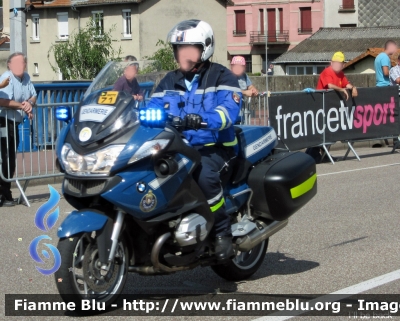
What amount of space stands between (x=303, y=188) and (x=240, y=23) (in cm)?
7839

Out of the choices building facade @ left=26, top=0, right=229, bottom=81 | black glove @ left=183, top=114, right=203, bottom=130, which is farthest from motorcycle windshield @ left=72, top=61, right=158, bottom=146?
building facade @ left=26, top=0, right=229, bottom=81

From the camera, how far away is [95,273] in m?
5.56

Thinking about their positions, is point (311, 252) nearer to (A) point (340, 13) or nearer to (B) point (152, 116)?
(B) point (152, 116)

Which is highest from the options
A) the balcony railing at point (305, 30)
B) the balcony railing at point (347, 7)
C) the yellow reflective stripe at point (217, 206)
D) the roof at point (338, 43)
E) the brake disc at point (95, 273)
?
the balcony railing at point (347, 7)

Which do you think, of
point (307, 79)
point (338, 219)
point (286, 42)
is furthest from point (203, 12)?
point (338, 219)

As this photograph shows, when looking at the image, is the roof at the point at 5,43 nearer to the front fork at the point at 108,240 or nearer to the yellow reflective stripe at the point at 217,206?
the yellow reflective stripe at the point at 217,206

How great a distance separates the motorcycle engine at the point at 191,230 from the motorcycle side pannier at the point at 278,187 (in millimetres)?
741

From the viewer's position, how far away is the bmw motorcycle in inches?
214

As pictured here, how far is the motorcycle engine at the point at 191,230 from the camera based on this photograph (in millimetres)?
5785

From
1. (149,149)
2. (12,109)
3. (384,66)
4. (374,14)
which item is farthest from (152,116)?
(374,14)

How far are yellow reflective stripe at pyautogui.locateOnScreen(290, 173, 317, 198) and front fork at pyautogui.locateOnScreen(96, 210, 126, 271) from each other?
1.56 m

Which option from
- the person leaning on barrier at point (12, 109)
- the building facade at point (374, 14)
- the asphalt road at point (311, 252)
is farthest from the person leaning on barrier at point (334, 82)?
the building facade at point (374, 14)

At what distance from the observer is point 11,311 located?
19.6ft

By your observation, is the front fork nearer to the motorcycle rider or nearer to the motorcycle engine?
the motorcycle engine
